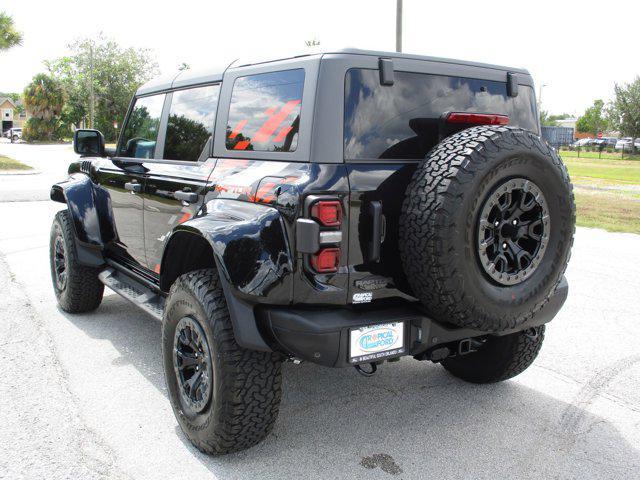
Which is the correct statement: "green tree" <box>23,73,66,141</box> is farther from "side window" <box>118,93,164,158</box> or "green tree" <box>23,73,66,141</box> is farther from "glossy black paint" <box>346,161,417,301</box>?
"glossy black paint" <box>346,161,417,301</box>

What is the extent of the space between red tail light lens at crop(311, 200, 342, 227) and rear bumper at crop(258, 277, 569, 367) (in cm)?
41

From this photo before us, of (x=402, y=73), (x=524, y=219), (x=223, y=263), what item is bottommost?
(x=223, y=263)

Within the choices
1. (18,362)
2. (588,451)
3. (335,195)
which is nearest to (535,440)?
(588,451)

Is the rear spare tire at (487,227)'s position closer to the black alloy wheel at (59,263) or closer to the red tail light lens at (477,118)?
the red tail light lens at (477,118)

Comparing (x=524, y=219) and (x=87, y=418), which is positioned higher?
(x=524, y=219)

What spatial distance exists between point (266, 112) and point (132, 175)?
154 cm

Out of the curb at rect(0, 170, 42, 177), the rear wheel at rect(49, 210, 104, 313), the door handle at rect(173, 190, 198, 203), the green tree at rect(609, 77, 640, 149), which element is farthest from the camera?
the green tree at rect(609, 77, 640, 149)

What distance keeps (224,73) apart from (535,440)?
266cm

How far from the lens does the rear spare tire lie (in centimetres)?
246

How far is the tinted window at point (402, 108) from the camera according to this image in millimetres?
2705

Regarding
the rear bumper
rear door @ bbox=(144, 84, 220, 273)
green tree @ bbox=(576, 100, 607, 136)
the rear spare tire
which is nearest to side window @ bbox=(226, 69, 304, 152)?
rear door @ bbox=(144, 84, 220, 273)

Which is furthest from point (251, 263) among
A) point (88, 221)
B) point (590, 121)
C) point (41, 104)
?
point (590, 121)

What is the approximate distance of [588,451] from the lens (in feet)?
9.96

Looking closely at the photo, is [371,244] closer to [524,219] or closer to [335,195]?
[335,195]
